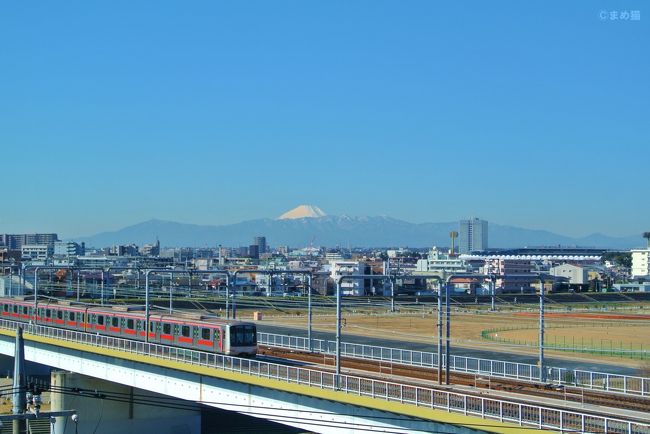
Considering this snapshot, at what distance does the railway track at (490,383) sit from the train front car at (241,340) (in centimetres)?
308

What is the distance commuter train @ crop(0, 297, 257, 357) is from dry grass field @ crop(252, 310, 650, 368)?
73.2ft

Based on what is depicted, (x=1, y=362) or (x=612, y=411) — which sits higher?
(x=612, y=411)

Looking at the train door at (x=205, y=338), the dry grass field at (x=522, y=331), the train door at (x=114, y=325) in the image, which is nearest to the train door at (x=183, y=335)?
the train door at (x=205, y=338)

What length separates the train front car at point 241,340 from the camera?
4400 cm

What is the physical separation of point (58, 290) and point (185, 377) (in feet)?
317

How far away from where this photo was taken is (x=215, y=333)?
1768 inches

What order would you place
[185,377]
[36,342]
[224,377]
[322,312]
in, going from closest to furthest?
[224,377]
[185,377]
[36,342]
[322,312]

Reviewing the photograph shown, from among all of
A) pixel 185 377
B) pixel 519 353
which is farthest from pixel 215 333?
pixel 519 353

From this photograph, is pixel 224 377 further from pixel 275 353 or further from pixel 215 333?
pixel 275 353

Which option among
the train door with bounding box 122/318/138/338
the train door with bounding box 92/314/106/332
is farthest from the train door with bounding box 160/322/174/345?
the train door with bounding box 92/314/106/332

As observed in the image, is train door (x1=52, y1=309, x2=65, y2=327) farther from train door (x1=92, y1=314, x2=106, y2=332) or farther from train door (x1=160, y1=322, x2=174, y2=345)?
train door (x1=160, y1=322, x2=174, y2=345)

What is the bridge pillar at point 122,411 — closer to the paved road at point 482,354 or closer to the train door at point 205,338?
the train door at point 205,338

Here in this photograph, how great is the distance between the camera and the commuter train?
44.4m

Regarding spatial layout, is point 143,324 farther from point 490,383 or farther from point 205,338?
point 490,383
